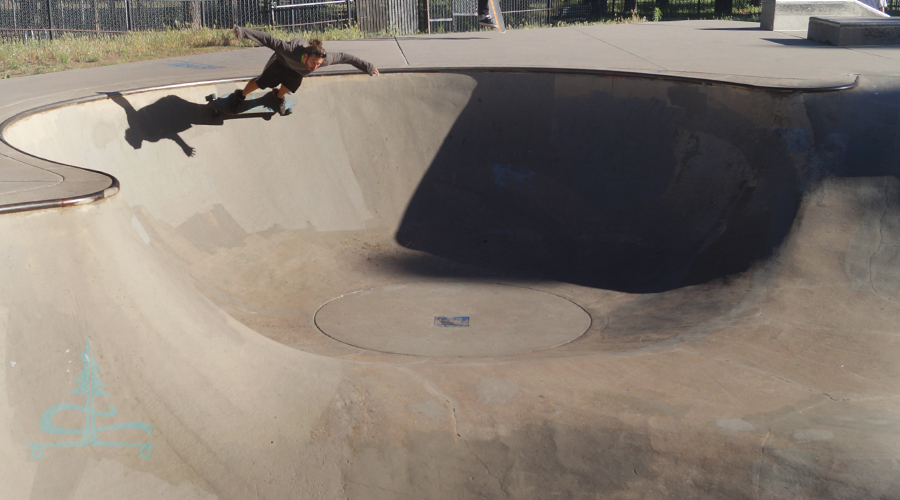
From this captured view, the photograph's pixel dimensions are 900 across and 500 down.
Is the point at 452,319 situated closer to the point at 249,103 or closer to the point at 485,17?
the point at 249,103

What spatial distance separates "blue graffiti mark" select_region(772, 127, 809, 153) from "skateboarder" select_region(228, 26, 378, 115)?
13.5ft

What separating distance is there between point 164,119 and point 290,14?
48.0 ft

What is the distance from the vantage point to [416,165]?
8445 millimetres

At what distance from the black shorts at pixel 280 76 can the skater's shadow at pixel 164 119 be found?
0.91 meters

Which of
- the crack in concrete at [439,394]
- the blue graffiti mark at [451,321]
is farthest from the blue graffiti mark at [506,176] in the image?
the crack in concrete at [439,394]

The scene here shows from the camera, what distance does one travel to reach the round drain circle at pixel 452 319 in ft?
18.7

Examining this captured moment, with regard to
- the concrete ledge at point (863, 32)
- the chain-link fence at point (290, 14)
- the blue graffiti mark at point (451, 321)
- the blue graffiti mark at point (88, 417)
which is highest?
the chain-link fence at point (290, 14)

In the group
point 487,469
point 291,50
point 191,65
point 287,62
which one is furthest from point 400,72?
point 487,469

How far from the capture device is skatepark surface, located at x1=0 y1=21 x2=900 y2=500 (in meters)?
3.48

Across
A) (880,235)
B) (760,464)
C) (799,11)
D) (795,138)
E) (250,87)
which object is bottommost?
(760,464)

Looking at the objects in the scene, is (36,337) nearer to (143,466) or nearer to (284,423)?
(143,466)

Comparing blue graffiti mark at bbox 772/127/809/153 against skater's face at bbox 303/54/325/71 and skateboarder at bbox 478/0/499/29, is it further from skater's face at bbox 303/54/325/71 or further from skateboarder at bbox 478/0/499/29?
skateboarder at bbox 478/0/499/29

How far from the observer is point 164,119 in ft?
24.0

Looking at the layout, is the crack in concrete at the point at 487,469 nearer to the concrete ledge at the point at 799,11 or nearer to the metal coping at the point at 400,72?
the metal coping at the point at 400,72
